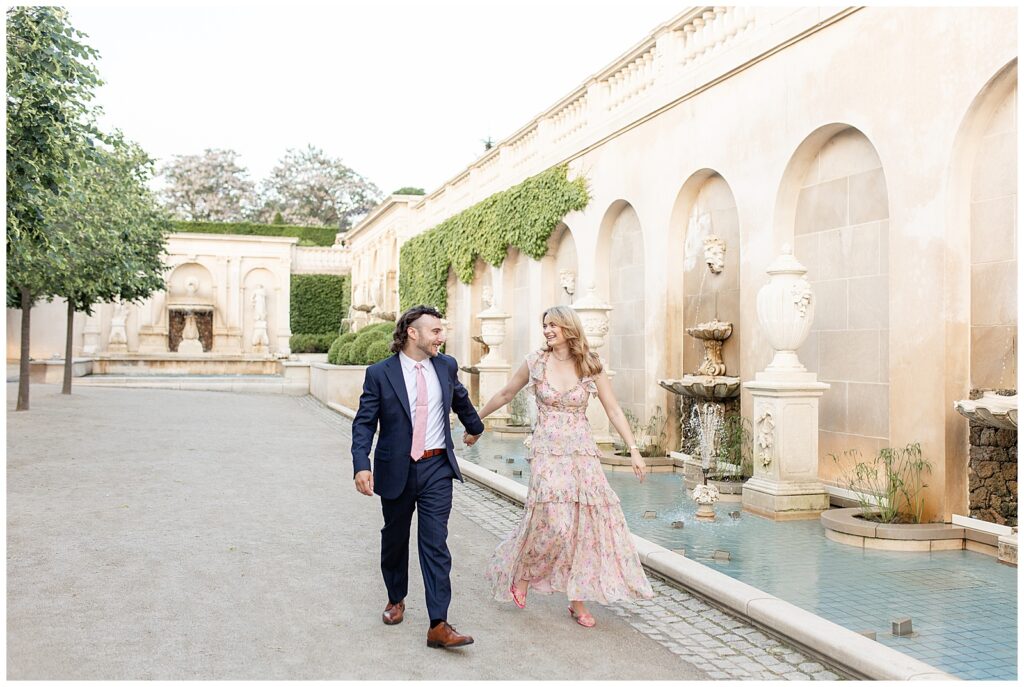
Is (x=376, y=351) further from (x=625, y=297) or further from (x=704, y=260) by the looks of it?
(x=704, y=260)

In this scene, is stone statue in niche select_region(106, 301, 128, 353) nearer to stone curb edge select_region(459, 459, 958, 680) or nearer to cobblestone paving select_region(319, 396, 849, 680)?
stone curb edge select_region(459, 459, 958, 680)

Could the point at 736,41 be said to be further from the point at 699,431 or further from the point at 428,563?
the point at 428,563

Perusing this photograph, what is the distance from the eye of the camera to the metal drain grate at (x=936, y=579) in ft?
19.5

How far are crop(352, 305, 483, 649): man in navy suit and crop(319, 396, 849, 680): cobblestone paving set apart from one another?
46.6 inches

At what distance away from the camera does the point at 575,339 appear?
17.7ft

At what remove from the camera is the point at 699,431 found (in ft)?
38.8

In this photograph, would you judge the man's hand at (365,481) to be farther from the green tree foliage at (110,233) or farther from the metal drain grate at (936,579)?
the green tree foliage at (110,233)

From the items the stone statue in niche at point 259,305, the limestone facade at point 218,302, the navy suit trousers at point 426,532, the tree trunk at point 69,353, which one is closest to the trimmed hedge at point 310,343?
the limestone facade at point 218,302

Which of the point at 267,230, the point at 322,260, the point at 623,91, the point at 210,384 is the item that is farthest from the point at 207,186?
the point at 623,91

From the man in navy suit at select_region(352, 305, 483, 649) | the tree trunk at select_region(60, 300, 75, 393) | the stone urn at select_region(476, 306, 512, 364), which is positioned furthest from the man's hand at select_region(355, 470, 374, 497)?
the tree trunk at select_region(60, 300, 75, 393)

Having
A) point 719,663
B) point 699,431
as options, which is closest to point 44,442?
point 699,431

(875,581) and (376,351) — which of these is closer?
(875,581)

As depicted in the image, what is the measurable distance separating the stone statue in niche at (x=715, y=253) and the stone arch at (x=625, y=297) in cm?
222

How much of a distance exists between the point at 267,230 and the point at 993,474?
4301cm
